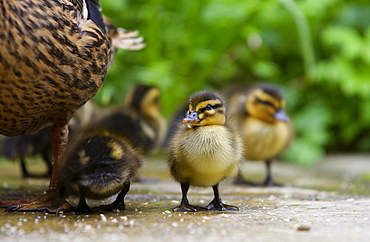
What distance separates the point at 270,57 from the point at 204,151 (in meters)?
5.26

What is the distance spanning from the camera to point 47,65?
2.80 m

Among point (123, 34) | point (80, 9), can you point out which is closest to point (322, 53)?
point (123, 34)

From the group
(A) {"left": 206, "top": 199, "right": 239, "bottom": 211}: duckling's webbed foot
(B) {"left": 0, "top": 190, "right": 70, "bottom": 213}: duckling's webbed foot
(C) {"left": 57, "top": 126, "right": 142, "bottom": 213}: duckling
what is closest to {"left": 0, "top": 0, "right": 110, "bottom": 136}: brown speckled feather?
(C) {"left": 57, "top": 126, "right": 142, "bottom": 213}: duckling

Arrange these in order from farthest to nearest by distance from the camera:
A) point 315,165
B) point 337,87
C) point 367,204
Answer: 1. point 337,87
2. point 315,165
3. point 367,204

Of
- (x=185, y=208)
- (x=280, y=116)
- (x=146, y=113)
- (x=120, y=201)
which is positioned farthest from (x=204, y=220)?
(x=146, y=113)

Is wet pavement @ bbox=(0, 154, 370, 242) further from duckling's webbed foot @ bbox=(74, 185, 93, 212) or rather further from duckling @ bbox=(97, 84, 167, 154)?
duckling @ bbox=(97, 84, 167, 154)

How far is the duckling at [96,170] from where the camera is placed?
2.92m

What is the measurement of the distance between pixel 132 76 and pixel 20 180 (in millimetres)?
2671

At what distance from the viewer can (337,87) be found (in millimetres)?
7504

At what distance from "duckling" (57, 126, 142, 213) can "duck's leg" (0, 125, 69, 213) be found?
0.28 feet

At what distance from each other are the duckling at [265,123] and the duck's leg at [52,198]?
2.33 metres

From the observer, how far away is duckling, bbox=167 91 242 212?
3066 mm

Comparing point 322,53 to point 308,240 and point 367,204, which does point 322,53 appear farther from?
point 308,240

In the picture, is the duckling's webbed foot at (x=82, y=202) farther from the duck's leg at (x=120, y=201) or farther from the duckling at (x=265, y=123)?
the duckling at (x=265, y=123)
